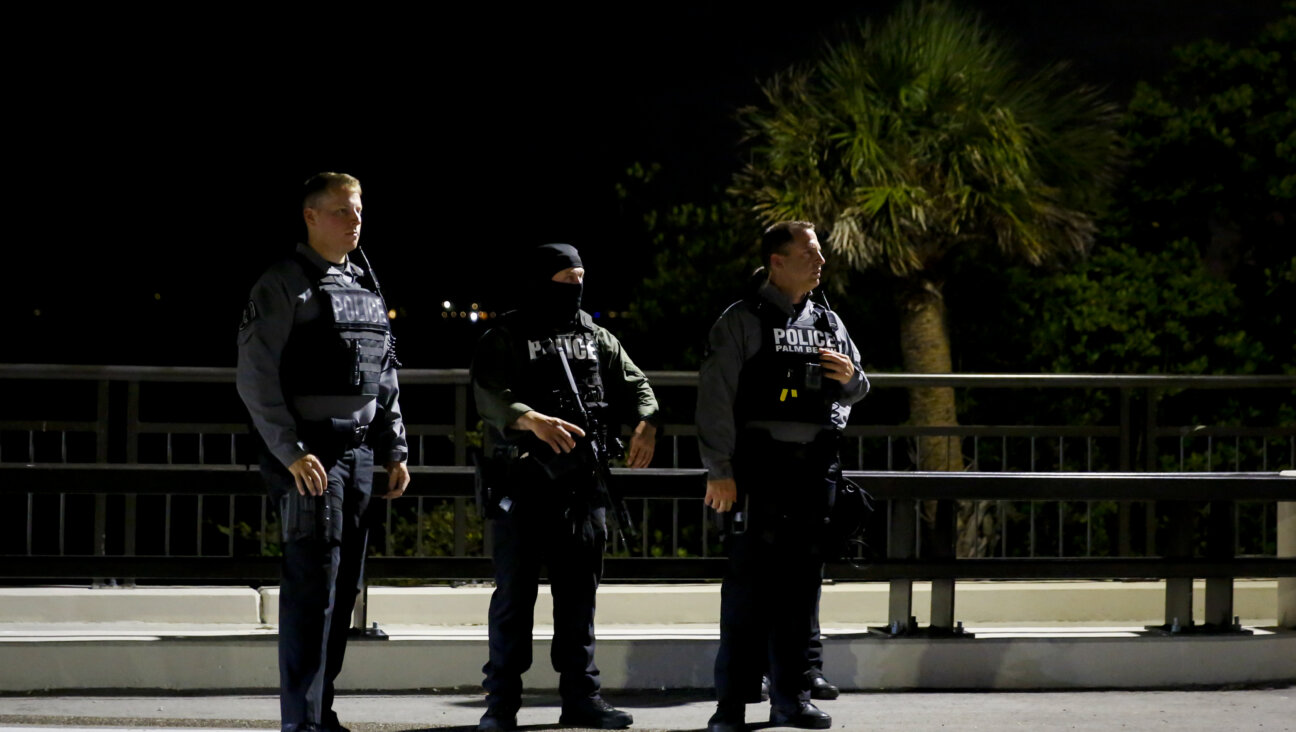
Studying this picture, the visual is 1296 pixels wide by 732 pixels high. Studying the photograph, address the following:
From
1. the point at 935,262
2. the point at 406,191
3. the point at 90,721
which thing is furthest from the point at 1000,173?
the point at 406,191

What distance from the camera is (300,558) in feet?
16.9

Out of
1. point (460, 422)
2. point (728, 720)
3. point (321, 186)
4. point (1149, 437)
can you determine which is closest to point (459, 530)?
point (460, 422)

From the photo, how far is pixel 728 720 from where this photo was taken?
18.5 feet

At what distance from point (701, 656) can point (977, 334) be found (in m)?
12.2

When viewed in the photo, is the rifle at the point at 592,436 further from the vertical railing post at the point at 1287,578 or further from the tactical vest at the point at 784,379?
the vertical railing post at the point at 1287,578

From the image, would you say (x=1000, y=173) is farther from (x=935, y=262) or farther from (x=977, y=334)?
(x=977, y=334)

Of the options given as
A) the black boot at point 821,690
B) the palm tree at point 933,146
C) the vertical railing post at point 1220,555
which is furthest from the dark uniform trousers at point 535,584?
the palm tree at point 933,146

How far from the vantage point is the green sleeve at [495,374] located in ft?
18.5

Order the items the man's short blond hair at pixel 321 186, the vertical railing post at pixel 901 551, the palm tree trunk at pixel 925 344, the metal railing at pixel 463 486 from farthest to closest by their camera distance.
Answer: the palm tree trunk at pixel 925 344, the vertical railing post at pixel 901 551, the metal railing at pixel 463 486, the man's short blond hair at pixel 321 186

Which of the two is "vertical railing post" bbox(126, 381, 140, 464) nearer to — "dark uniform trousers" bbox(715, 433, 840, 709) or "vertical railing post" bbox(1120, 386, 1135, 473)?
"dark uniform trousers" bbox(715, 433, 840, 709)

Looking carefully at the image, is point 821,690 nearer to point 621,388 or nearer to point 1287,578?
point 621,388

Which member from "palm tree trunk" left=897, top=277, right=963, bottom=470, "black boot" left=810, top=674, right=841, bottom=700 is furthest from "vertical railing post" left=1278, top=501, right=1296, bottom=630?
"palm tree trunk" left=897, top=277, right=963, bottom=470

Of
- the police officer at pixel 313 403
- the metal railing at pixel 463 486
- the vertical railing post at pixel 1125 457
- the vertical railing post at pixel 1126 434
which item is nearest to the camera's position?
Answer: the police officer at pixel 313 403

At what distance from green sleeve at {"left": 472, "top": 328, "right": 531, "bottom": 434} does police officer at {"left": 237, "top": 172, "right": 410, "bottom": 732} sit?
1.54 ft
